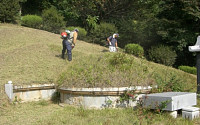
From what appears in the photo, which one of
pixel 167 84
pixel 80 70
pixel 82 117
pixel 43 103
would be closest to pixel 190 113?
pixel 167 84

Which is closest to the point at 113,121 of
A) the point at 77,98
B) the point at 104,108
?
the point at 104,108

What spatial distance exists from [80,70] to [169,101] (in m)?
3.33

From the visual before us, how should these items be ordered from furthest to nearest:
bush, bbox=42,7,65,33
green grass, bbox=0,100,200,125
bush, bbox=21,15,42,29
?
bush, bbox=42,7,65,33 → bush, bbox=21,15,42,29 → green grass, bbox=0,100,200,125

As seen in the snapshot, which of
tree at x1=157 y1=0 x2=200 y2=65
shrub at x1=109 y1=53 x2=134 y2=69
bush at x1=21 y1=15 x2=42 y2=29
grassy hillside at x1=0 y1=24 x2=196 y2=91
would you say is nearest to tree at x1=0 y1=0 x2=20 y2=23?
bush at x1=21 y1=15 x2=42 y2=29

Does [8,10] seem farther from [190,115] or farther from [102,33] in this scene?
[190,115]

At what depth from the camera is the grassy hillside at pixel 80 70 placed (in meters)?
7.87

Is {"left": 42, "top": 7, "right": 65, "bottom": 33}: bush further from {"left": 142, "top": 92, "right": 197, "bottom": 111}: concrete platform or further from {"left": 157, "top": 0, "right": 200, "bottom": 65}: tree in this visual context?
{"left": 142, "top": 92, "right": 197, "bottom": 111}: concrete platform

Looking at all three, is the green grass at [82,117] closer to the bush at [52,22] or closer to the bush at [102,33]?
the bush at [102,33]

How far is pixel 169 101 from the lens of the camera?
6.26 meters

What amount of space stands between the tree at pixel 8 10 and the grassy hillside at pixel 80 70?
7.41 meters

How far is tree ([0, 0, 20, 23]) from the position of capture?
785 inches

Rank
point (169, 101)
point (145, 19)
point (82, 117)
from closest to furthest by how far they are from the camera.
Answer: point (169, 101)
point (82, 117)
point (145, 19)

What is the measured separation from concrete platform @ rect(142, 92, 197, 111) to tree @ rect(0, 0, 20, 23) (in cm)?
1627

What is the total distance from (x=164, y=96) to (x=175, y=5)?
15.8 metres
